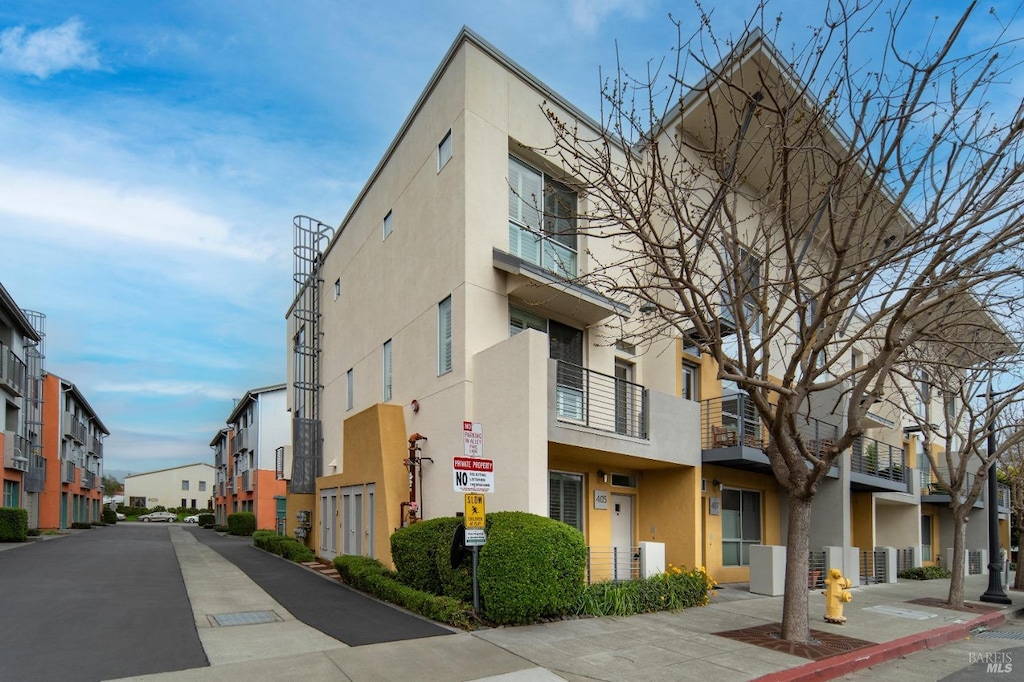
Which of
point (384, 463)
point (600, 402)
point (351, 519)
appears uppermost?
point (600, 402)

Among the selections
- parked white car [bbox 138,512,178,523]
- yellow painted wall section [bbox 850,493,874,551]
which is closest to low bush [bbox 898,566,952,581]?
yellow painted wall section [bbox 850,493,874,551]

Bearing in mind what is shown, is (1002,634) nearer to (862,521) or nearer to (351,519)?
(862,521)

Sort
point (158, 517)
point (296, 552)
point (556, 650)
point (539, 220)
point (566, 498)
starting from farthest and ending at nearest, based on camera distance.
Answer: point (158, 517), point (296, 552), point (539, 220), point (566, 498), point (556, 650)

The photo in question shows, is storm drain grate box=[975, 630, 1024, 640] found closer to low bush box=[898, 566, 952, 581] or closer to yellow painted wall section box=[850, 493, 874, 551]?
yellow painted wall section box=[850, 493, 874, 551]

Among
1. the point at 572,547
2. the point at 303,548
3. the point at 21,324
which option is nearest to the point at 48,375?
the point at 21,324

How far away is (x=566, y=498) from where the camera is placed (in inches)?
579

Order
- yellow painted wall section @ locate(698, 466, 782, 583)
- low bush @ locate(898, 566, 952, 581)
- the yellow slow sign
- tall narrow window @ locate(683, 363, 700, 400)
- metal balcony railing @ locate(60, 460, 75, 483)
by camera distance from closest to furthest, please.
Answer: the yellow slow sign → yellow painted wall section @ locate(698, 466, 782, 583) → tall narrow window @ locate(683, 363, 700, 400) → low bush @ locate(898, 566, 952, 581) → metal balcony railing @ locate(60, 460, 75, 483)

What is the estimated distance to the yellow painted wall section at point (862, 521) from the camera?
70.2ft

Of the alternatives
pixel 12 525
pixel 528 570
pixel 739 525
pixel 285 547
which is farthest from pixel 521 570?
pixel 12 525

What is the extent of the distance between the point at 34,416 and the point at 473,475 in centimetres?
3703

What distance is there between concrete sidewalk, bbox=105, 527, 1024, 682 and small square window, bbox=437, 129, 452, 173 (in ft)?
30.2

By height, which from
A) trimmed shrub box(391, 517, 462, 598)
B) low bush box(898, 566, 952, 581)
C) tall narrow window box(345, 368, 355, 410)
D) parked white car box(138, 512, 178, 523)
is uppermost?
tall narrow window box(345, 368, 355, 410)

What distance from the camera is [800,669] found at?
861cm

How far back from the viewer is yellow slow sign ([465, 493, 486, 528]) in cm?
1045
